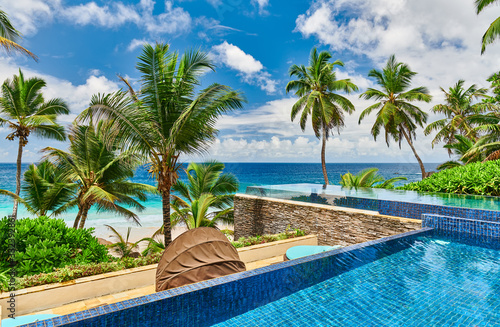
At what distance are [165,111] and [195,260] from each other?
4.11 meters

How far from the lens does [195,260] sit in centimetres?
347

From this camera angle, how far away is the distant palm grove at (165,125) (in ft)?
21.2

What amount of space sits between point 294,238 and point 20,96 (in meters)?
11.3

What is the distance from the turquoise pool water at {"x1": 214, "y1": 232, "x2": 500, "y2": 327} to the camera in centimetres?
271

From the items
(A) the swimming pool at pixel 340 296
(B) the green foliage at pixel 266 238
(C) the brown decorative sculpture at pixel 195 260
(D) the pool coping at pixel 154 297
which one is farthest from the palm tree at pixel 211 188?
(D) the pool coping at pixel 154 297

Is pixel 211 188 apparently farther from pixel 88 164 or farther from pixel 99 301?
pixel 99 301

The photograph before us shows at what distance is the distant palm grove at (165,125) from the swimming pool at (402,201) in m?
3.19

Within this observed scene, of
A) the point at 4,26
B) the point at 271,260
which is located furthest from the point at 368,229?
the point at 4,26

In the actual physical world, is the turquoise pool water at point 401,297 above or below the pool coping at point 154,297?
below

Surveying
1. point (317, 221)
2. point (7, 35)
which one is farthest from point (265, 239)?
point (7, 35)

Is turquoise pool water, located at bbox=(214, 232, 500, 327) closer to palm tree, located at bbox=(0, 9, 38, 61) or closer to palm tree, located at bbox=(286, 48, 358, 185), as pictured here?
palm tree, located at bbox=(0, 9, 38, 61)

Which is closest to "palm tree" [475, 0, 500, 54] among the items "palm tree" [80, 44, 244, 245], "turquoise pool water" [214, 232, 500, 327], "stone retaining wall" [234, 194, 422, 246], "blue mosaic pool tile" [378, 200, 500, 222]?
"blue mosaic pool tile" [378, 200, 500, 222]

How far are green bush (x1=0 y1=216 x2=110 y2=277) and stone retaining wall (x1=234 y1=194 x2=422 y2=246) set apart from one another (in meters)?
4.69

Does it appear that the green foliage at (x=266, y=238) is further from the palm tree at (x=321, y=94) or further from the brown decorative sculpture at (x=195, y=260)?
the palm tree at (x=321, y=94)
